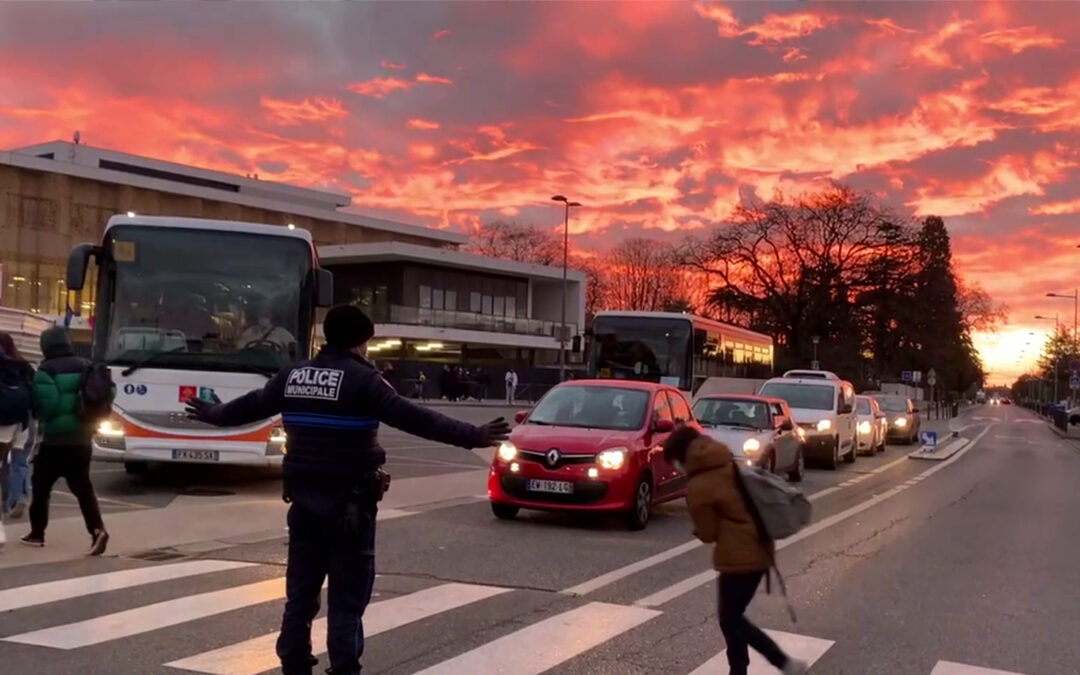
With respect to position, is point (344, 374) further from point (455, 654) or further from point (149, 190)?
point (149, 190)

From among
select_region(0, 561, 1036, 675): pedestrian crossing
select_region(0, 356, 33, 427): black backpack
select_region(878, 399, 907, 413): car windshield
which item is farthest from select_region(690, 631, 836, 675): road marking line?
select_region(878, 399, 907, 413): car windshield

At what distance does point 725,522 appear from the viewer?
5.28 m

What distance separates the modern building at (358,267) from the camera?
60.2 m

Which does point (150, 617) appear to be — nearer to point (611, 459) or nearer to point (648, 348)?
point (611, 459)

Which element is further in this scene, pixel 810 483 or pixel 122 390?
pixel 810 483

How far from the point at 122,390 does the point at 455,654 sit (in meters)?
8.07

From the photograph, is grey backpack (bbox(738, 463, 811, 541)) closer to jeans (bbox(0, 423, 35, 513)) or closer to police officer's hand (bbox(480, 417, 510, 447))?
police officer's hand (bbox(480, 417, 510, 447))

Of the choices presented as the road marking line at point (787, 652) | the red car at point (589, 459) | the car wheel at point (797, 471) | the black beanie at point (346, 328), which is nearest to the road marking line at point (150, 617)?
the black beanie at point (346, 328)

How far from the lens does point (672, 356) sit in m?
26.7

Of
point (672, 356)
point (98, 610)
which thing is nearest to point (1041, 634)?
point (98, 610)

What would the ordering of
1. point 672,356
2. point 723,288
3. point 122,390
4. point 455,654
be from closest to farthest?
point 455,654 → point 122,390 → point 672,356 → point 723,288

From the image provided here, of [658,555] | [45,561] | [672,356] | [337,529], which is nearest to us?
[337,529]

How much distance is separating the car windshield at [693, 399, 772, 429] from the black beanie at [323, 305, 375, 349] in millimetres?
12639

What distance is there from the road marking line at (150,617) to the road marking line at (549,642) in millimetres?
1992
